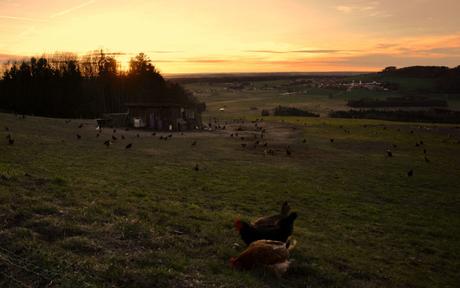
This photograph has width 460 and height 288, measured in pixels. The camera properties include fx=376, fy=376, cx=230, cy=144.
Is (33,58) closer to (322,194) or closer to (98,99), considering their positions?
(98,99)

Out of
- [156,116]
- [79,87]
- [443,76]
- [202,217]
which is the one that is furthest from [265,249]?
[443,76]

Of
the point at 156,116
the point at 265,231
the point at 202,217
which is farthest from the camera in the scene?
the point at 156,116

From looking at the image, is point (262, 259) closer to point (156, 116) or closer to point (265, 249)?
point (265, 249)

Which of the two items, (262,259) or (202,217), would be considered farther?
(202,217)

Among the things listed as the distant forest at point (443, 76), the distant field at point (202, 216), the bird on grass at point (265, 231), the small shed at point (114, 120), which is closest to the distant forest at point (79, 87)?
the small shed at point (114, 120)

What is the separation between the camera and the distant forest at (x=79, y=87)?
273ft

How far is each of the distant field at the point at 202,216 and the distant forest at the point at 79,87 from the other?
5241cm

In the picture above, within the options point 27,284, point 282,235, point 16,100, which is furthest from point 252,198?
point 16,100

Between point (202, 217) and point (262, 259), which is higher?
point (262, 259)

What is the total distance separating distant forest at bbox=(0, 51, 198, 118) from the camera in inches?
3280

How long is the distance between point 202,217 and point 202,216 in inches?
4.4

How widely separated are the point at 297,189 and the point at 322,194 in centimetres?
176

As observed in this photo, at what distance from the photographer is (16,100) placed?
273 feet

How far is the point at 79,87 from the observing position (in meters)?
88.5
